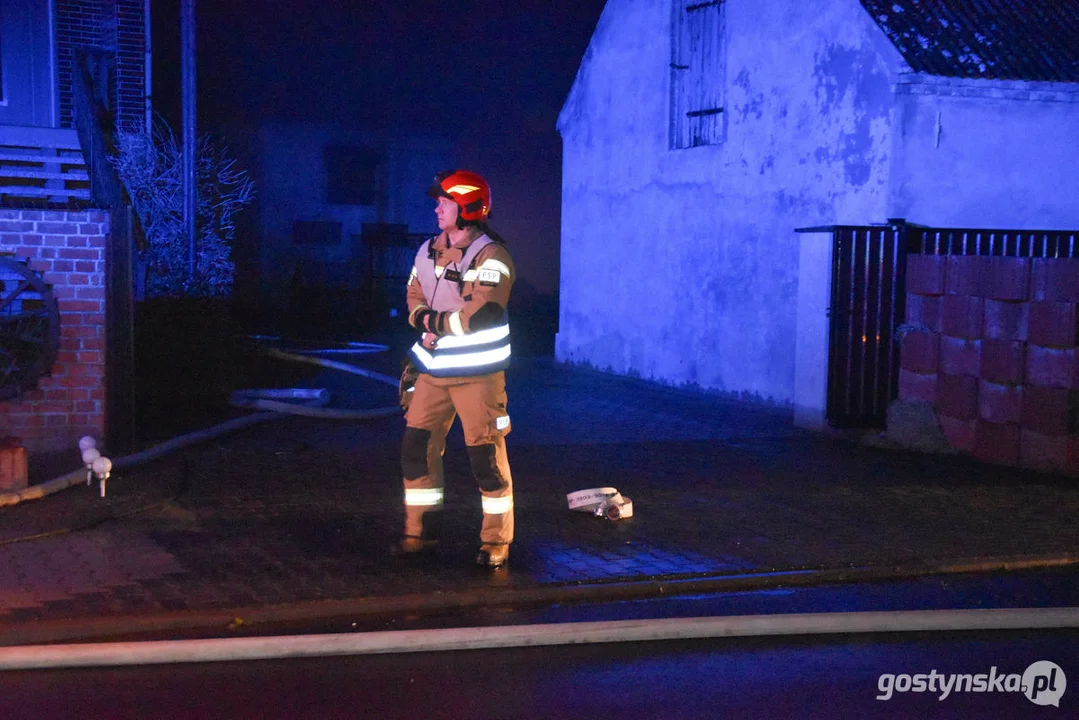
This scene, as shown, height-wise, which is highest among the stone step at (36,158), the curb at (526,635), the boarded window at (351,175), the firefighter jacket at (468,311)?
the boarded window at (351,175)

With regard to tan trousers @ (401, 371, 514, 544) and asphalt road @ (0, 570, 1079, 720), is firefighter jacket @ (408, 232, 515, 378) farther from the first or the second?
asphalt road @ (0, 570, 1079, 720)

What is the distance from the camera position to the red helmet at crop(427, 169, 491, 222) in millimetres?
6027

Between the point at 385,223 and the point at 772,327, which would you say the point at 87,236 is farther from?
the point at 385,223

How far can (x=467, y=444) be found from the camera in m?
6.15

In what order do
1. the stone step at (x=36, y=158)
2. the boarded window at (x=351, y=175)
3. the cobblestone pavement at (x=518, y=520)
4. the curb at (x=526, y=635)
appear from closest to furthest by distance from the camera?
the curb at (x=526, y=635) → the cobblestone pavement at (x=518, y=520) → the stone step at (x=36, y=158) → the boarded window at (x=351, y=175)

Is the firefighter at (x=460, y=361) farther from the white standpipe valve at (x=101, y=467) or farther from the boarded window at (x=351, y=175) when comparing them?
the boarded window at (x=351, y=175)

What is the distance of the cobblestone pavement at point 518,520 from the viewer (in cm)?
596

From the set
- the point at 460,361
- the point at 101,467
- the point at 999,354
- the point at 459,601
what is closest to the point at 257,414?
the point at 101,467

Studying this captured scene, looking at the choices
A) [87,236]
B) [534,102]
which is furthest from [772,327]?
[534,102]

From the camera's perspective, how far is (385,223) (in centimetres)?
2903

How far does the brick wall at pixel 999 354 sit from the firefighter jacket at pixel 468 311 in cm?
514

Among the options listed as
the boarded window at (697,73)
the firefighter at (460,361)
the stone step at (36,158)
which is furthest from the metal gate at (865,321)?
the stone step at (36,158)

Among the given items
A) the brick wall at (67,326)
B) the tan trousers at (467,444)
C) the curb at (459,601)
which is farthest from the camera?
the brick wall at (67,326)

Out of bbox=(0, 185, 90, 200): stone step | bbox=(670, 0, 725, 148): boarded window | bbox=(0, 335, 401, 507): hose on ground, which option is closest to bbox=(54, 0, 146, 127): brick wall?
bbox=(0, 185, 90, 200): stone step
